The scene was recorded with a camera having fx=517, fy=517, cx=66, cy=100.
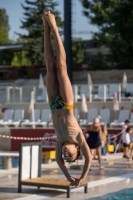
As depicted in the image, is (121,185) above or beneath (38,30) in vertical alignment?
beneath

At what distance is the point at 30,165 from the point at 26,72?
87.5 ft

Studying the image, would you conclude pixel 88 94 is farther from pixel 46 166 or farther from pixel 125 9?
pixel 46 166

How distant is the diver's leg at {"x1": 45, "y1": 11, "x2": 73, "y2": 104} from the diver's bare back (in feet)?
0.74

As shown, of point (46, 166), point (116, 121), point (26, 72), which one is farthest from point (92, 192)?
point (26, 72)

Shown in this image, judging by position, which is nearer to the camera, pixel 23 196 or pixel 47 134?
pixel 23 196

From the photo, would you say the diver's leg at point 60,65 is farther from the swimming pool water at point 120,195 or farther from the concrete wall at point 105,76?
the concrete wall at point 105,76

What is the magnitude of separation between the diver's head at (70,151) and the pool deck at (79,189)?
137 inches

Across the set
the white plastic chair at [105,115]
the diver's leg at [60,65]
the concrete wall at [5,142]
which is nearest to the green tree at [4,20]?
the concrete wall at [5,142]

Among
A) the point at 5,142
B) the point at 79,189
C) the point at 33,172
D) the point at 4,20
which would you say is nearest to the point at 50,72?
the point at 33,172

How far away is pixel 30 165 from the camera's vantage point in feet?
38.5

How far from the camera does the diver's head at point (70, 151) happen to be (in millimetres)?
7191

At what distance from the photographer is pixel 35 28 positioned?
46.0 meters

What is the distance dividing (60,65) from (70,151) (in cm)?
126

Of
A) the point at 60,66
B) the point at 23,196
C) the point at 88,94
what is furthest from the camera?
the point at 88,94
